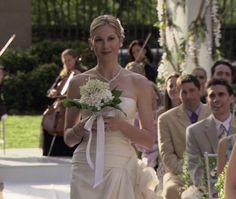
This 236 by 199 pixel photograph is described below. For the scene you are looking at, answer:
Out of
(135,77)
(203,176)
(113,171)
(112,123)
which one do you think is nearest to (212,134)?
(203,176)

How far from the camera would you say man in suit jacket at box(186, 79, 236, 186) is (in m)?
7.72

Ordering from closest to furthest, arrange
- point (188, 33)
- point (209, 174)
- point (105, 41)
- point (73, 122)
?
1. point (105, 41)
2. point (73, 122)
3. point (209, 174)
4. point (188, 33)

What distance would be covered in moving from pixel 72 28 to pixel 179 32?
485 inches

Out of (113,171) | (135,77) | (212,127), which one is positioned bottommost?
(212,127)

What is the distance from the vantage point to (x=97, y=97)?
5578 mm

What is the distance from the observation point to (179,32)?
42.4 feet

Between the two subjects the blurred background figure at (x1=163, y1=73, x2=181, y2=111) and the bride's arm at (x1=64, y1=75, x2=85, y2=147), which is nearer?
the bride's arm at (x1=64, y1=75, x2=85, y2=147)

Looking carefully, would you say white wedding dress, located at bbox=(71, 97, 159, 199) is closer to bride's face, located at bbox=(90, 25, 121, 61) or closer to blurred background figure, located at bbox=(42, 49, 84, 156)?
bride's face, located at bbox=(90, 25, 121, 61)

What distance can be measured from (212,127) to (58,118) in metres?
6.00

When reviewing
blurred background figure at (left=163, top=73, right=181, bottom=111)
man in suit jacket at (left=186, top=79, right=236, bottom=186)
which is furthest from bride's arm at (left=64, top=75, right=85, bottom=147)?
blurred background figure at (left=163, top=73, right=181, bottom=111)

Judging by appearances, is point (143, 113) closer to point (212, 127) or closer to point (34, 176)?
point (212, 127)

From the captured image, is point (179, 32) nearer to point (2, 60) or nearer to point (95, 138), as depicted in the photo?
point (95, 138)

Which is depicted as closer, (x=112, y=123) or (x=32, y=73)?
(x=112, y=123)

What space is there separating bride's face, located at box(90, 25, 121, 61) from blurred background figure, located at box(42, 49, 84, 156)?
25.4 feet
